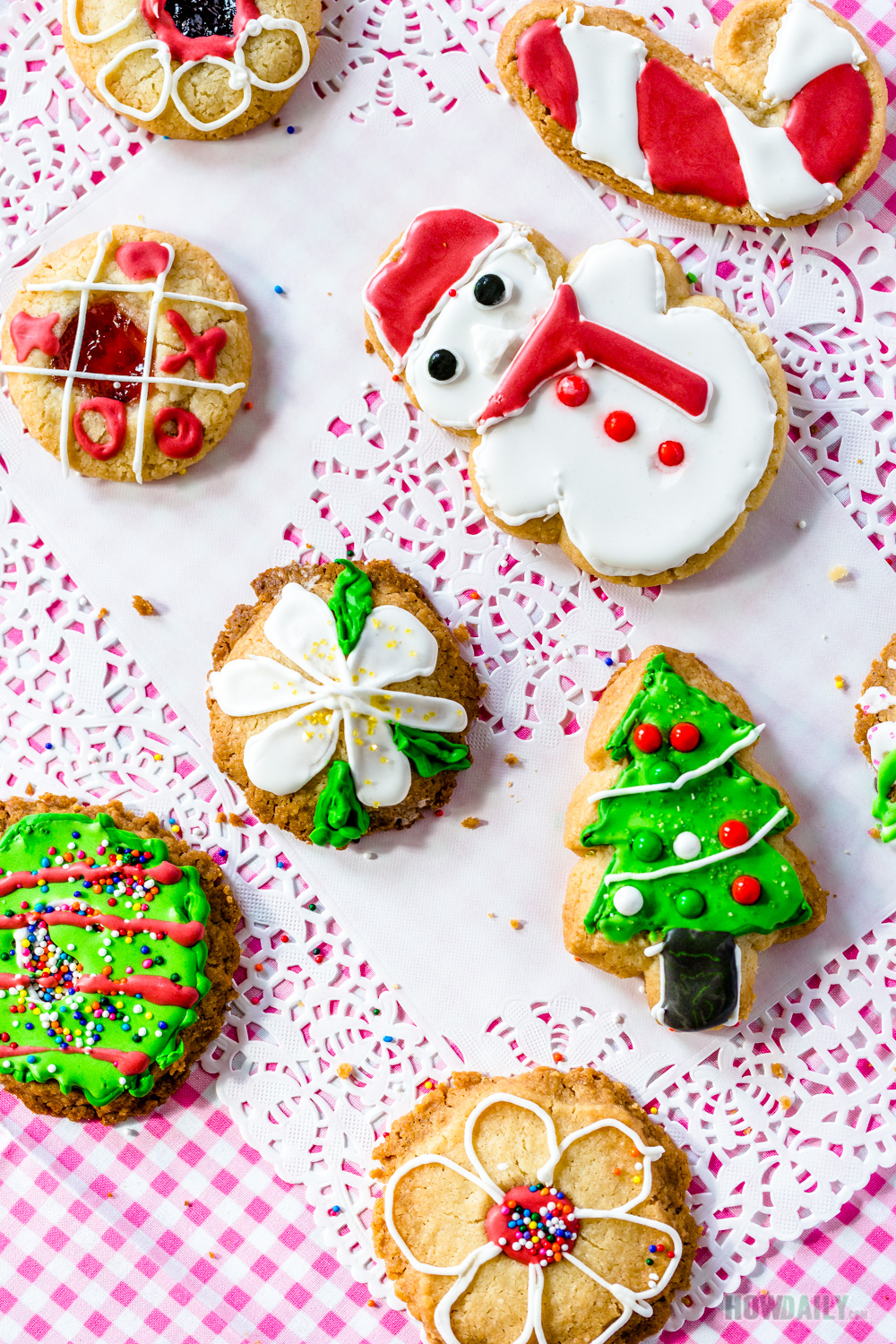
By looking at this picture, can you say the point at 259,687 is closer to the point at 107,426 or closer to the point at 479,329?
the point at 107,426

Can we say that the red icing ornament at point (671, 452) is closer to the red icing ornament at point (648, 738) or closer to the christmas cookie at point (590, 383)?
the christmas cookie at point (590, 383)

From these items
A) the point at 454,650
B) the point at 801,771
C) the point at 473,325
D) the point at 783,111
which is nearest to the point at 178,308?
the point at 473,325

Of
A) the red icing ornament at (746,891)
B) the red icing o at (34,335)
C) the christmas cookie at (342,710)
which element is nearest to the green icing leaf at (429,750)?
the christmas cookie at (342,710)

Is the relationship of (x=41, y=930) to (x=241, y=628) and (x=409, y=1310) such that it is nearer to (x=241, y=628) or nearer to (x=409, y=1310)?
(x=241, y=628)

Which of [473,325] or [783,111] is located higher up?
[783,111]

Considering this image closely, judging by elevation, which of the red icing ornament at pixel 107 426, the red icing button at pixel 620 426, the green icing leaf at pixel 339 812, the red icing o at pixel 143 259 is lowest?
the green icing leaf at pixel 339 812

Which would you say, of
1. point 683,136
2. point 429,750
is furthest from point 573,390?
point 429,750
